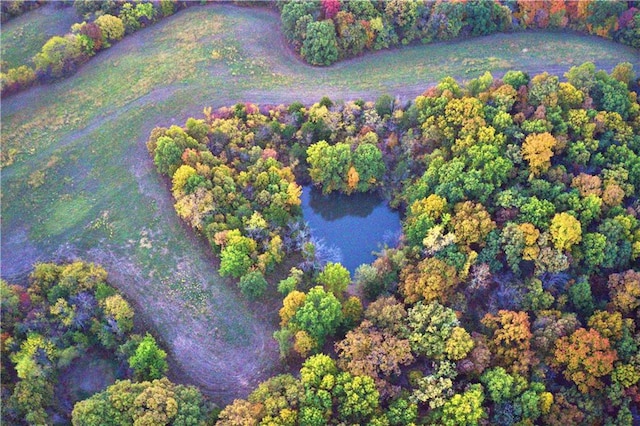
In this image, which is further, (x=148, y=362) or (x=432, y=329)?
(x=148, y=362)

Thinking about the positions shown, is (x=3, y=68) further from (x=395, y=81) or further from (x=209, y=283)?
(x=395, y=81)

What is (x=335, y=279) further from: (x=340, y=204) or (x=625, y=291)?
(x=625, y=291)

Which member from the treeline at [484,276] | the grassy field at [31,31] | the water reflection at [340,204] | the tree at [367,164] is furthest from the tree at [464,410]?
the grassy field at [31,31]

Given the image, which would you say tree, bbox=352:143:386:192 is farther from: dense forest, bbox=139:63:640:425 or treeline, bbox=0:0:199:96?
treeline, bbox=0:0:199:96

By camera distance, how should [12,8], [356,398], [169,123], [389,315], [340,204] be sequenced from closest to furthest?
[356,398]
[389,315]
[340,204]
[169,123]
[12,8]

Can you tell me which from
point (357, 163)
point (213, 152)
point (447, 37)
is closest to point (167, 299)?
point (213, 152)

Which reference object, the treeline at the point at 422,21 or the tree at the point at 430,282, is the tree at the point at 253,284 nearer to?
the tree at the point at 430,282

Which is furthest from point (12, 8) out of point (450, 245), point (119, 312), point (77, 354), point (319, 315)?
point (450, 245)
